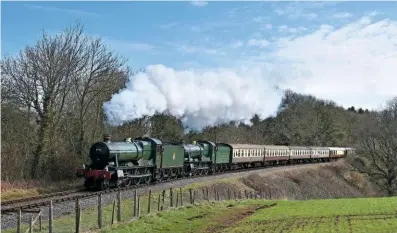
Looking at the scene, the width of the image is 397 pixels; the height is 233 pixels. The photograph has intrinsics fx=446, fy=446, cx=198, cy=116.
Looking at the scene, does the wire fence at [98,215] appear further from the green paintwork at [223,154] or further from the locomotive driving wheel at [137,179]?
the green paintwork at [223,154]

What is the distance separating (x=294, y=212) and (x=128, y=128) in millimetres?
23751

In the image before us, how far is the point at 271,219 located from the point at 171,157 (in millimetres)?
12878

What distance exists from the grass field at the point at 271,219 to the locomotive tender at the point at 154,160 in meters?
5.67

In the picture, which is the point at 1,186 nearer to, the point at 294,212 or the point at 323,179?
the point at 294,212

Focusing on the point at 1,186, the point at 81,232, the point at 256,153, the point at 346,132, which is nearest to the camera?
the point at 81,232

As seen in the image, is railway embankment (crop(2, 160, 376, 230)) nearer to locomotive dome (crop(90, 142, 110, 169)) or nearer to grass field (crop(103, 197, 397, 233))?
locomotive dome (crop(90, 142, 110, 169))

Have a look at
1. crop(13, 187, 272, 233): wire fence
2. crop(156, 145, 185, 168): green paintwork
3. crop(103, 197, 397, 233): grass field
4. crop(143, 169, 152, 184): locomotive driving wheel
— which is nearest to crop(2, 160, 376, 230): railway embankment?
crop(13, 187, 272, 233): wire fence

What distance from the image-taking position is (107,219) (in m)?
18.0

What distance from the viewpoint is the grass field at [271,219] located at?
17812 mm

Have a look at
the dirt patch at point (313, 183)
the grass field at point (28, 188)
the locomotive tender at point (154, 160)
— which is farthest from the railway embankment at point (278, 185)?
the grass field at point (28, 188)

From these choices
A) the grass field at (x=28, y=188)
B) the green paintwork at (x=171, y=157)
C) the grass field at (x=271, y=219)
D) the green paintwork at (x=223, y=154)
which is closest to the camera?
the grass field at (x=271, y=219)

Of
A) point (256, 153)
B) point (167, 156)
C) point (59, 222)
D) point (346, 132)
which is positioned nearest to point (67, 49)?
point (167, 156)

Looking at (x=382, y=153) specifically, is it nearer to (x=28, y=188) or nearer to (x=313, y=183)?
(x=313, y=183)

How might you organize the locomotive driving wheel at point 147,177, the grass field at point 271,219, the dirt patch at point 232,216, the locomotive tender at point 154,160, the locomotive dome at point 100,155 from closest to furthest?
the grass field at point 271,219
the dirt patch at point 232,216
the locomotive dome at point 100,155
the locomotive tender at point 154,160
the locomotive driving wheel at point 147,177
